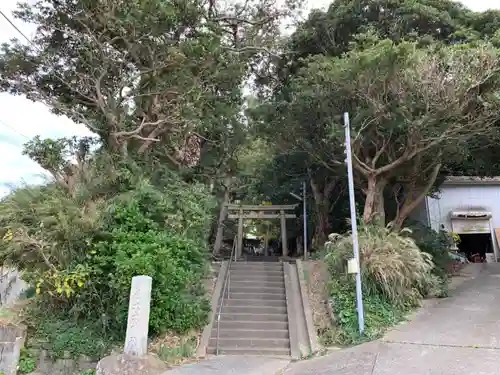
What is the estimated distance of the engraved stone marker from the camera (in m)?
6.66

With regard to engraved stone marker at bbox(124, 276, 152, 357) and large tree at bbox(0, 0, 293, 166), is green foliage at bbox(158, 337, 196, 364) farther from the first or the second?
large tree at bbox(0, 0, 293, 166)

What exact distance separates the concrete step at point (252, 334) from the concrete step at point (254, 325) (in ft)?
0.39

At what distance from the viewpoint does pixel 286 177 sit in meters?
17.5

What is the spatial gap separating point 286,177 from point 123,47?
9620 millimetres

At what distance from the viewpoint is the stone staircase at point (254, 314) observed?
7844 mm

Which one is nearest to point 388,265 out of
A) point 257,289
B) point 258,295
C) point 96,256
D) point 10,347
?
point 258,295

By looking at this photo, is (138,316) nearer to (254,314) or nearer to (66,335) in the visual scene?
(66,335)

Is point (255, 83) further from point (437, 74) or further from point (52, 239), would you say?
point (52, 239)

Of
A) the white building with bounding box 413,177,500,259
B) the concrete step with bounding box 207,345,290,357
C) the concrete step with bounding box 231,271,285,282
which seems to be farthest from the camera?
the white building with bounding box 413,177,500,259

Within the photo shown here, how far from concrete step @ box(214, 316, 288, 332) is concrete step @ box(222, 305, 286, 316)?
45 cm

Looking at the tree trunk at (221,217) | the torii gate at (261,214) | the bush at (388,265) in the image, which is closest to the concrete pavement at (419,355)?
the bush at (388,265)

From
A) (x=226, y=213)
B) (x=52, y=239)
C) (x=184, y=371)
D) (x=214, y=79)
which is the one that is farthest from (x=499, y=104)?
(x=226, y=213)

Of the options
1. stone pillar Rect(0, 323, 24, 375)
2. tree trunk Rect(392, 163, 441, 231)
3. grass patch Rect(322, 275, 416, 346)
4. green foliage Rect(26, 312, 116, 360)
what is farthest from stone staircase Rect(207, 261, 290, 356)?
tree trunk Rect(392, 163, 441, 231)

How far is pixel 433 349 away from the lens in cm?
637
